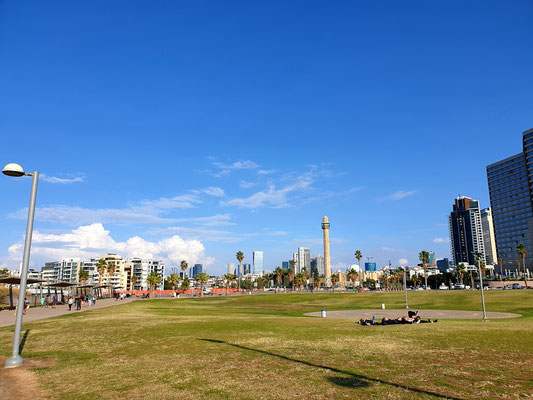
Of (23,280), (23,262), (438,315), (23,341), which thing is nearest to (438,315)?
(438,315)

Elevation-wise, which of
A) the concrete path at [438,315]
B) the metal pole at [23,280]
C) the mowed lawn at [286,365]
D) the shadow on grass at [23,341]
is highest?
the metal pole at [23,280]

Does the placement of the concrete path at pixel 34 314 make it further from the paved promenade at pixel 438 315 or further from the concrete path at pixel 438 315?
the paved promenade at pixel 438 315

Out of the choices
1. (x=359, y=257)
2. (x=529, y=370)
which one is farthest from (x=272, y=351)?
(x=359, y=257)

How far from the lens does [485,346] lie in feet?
56.3

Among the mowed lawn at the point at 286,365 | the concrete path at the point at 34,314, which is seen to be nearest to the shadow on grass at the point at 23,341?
the mowed lawn at the point at 286,365

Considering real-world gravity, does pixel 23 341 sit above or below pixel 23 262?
below

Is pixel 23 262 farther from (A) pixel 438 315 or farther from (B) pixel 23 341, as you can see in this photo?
(A) pixel 438 315

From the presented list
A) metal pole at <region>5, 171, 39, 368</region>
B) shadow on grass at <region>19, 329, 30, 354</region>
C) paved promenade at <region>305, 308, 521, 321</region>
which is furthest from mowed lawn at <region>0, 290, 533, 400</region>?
paved promenade at <region>305, 308, 521, 321</region>

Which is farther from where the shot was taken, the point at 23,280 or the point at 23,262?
the point at 23,262

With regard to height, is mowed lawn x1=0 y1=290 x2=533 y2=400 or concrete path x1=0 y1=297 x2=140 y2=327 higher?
mowed lawn x1=0 y1=290 x2=533 y2=400

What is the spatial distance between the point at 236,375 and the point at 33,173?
12053 mm

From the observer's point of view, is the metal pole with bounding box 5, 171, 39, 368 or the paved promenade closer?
the metal pole with bounding box 5, 171, 39, 368

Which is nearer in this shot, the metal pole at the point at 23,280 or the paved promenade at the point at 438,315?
the metal pole at the point at 23,280

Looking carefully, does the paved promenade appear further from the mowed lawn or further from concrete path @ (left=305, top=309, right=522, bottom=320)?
the mowed lawn
